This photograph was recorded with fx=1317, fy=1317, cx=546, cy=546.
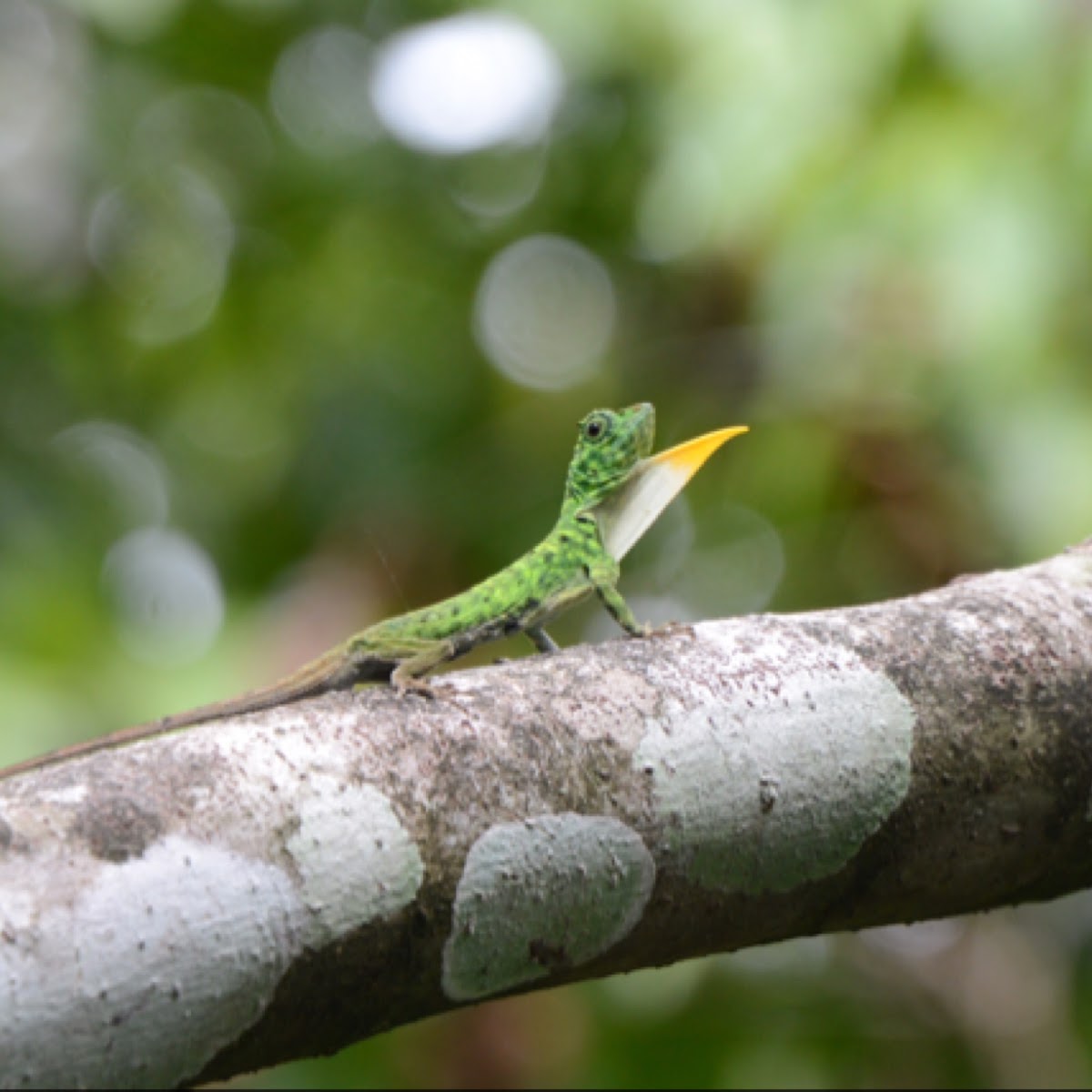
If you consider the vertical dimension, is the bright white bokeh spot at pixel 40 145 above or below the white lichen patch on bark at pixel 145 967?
above

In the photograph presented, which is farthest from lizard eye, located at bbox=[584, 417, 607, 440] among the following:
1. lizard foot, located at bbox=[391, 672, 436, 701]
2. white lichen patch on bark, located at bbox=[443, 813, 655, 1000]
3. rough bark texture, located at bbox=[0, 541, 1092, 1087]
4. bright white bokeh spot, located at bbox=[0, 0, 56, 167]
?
bright white bokeh spot, located at bbox=[0, 0, 56, 167]

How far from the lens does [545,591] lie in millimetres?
3535

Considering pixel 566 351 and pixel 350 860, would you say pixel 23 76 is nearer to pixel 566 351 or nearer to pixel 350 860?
pixel 566 351

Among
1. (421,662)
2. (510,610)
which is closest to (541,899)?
(421,662)

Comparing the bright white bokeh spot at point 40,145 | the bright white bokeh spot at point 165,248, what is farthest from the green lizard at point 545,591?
the bright white bokeh spot at point 40,145

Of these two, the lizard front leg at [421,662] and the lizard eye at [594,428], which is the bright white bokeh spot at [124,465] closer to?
the lizard eye at [594,428]

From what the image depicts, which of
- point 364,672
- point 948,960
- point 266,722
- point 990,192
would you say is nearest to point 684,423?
point 990,192

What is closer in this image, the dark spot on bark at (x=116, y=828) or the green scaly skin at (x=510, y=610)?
the dark spot on bark at (x=116, y=828)

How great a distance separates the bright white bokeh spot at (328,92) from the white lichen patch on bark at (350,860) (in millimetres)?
6453

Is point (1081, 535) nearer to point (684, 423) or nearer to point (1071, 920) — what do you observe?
point (684, 423)

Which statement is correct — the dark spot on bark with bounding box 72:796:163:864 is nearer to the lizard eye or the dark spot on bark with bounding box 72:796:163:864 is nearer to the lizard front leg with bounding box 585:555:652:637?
the lizard front leg with bounding box 585:555:652:637

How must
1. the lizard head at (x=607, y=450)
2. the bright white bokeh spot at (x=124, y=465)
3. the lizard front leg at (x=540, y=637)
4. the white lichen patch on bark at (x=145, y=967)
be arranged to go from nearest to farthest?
the white lichen patch on bark at (x=145, y=967)
the lizard front leg at (x=540, y=637)
the lizard head at (x=607, y=450)
the bright white bokeh spot at (x=124, y=465)

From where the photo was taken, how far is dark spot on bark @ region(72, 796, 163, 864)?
1539 millimetres

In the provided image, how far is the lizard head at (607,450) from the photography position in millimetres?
3830
